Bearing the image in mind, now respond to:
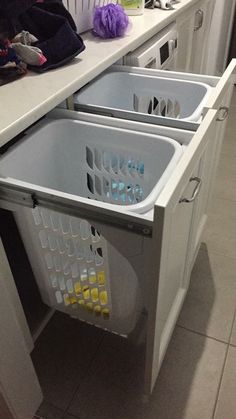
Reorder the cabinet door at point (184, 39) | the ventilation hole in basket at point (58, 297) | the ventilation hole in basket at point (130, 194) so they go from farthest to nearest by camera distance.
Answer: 1. the cabinet door at point (184, 39)
2. the ventilation hole in basket at point (130, 194)
3. the ventilation hole in basket at point (58, 297)

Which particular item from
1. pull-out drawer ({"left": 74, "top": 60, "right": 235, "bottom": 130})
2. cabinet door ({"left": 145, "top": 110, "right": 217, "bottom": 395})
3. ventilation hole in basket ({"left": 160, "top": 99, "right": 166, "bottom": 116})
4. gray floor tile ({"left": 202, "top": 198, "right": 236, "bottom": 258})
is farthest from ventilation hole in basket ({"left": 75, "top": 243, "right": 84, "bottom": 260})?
gray floor tile ({"left": 202, "top": 198, "right": 236, "bottom": 258})

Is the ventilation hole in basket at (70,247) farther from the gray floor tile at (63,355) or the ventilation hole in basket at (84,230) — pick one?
the gray floor tile at (63,355)

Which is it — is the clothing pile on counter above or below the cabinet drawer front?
above

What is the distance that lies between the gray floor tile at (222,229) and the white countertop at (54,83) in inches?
35.3

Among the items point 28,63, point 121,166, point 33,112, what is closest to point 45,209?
point 33,112

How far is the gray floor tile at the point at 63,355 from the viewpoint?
3.85ft

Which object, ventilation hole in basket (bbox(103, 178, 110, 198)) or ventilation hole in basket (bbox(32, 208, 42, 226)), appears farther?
ventilation hole in basket (bbox(103, 178, 110, 198))

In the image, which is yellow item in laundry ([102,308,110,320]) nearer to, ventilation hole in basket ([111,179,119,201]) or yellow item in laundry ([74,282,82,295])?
yellow item in laundry ([74,282,82,295])

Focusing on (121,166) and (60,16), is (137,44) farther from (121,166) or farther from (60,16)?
(121,166)

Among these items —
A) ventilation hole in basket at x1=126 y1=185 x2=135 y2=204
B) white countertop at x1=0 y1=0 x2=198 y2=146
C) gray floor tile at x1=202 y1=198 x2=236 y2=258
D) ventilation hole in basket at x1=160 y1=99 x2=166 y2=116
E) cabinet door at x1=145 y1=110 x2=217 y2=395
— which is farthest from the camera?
gray floor tile at x1=202 y1=198 x2=236 y2=258

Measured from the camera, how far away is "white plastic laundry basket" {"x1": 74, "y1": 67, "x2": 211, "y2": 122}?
1180 mm

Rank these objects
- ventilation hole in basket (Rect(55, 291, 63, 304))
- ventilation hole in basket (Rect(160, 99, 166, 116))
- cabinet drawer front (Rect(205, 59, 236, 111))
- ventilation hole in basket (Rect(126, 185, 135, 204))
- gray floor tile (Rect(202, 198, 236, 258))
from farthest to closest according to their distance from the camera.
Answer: gray floor tile (Rect(202, 198, 236, 258)) → ventilation hole in basket (Rect(160, 99, 166, 116)) → ventilation hole in basket (Rect(126, 185, 135, 204)) → ventilation hole in basket (Rect(55, 291, 63, 304)) → cabinet drawer front (Rect(205, 59, 236, 111))

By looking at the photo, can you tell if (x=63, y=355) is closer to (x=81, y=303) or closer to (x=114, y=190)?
(x=81, y=303)

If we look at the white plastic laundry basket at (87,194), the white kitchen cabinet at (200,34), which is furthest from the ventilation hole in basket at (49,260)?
the white kitchen cabinet at (200,34)
